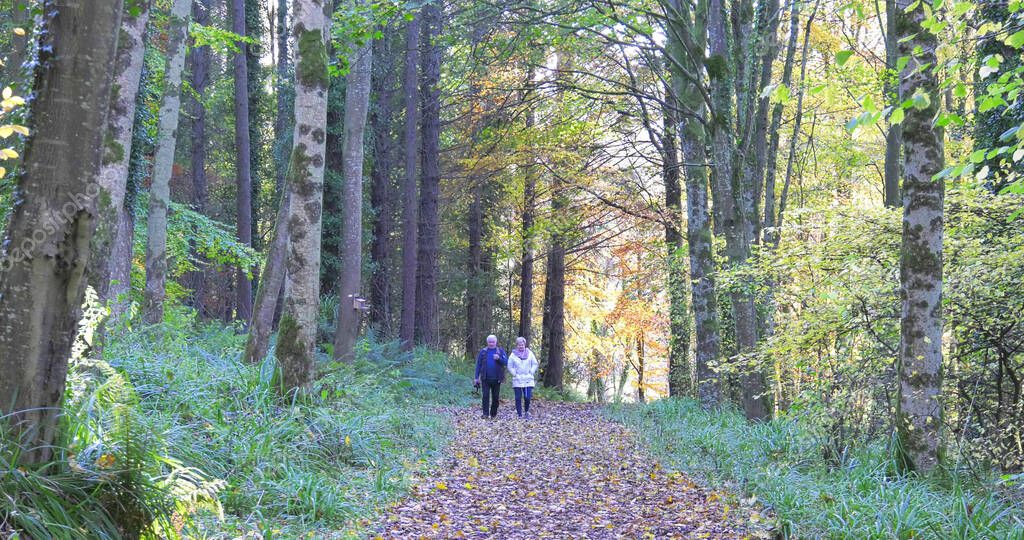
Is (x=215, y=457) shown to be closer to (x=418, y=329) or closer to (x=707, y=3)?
(x=707, y=3)

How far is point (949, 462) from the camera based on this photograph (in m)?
7.04

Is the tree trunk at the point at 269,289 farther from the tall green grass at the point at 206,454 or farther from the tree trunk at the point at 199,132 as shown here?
the tree trunk at the point at 199,132

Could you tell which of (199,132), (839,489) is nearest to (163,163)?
(839,489)

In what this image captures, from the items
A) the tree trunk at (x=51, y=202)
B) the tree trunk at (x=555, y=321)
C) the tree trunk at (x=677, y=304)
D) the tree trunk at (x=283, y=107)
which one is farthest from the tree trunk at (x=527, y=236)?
the tree trunk at (x=51, y=202)

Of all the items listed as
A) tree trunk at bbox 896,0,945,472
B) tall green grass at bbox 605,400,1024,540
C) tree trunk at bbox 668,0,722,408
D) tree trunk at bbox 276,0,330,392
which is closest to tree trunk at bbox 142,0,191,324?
tree trunk at bbox 276,0,330,392

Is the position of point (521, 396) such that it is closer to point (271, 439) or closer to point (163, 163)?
point (163, 163)

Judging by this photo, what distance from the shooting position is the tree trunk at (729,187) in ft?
40.5

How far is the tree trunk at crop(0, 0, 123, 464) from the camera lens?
3.66 m

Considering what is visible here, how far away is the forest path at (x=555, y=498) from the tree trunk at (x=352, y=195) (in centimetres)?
441

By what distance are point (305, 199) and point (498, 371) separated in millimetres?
7730

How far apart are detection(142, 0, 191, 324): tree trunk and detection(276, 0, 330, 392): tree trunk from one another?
4660 millimetres

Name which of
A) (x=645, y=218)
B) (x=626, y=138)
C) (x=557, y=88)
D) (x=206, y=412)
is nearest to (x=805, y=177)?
(x=645, y=218)

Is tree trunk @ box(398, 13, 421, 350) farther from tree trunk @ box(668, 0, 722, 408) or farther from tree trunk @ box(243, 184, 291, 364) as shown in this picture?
tree trunk @ box(243, 184, 291, 364)

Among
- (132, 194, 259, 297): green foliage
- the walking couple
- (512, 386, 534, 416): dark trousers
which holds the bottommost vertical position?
(512, 386, 534, 416): dark trousers
